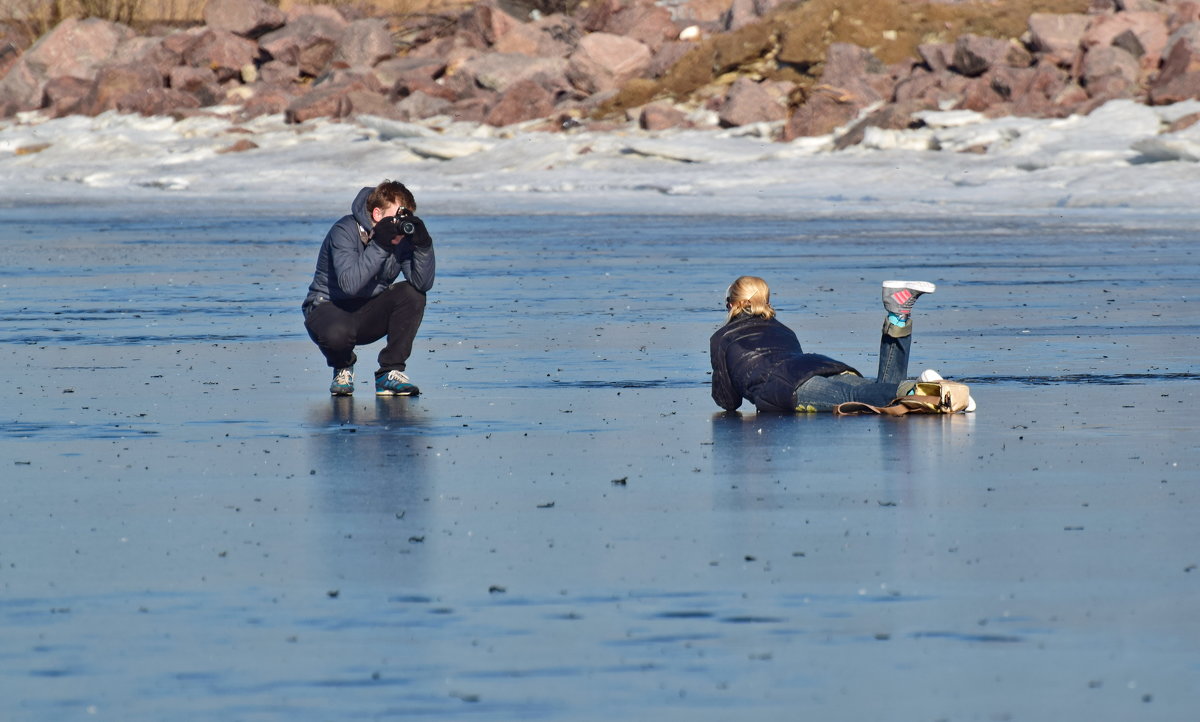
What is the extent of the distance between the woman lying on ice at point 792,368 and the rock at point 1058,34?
29680mm

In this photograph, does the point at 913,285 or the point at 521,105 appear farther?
the point at 521,105

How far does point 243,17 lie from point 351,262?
49.6 metres

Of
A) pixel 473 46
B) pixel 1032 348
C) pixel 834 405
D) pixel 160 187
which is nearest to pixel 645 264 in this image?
pixel 1032 348

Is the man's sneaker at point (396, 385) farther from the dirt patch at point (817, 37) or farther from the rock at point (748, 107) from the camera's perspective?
the dirt patch at point (817, 37)

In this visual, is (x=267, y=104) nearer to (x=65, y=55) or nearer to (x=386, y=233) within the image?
(x=65, y=55)

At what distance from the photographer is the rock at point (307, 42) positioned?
55.0 m

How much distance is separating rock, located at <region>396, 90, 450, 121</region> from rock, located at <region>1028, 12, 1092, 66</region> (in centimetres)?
1178

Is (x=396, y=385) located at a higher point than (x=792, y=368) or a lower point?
lower

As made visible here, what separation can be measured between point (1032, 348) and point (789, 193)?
17198 mm

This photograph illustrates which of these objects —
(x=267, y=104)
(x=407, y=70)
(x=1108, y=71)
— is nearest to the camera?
(x=1108, y=71)

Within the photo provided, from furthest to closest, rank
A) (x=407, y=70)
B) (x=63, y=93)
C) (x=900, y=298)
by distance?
(x=63, y=93)
(x=407, y=70)
(x=900, y=298)

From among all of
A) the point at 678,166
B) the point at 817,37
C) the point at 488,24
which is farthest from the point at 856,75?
the point at 488,24

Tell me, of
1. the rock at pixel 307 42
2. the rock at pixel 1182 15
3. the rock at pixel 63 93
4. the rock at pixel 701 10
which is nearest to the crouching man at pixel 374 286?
the rock at pixel 1182 15

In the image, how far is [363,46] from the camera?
53.7 m
